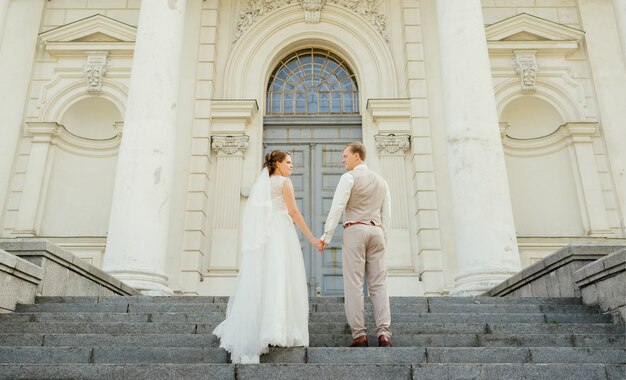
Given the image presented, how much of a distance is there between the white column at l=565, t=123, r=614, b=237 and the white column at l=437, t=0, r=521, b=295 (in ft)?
12.4

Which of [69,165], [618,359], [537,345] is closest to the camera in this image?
[618,359]

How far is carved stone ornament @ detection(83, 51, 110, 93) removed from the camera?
46.7 ft

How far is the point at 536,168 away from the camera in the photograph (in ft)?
46.0

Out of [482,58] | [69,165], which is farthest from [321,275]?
[69,165]

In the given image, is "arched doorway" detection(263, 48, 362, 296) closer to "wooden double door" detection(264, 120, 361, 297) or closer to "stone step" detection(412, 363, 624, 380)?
"wooden double door" detection(264, 120, 361, 297)

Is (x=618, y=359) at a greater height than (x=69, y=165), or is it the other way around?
(x=69, y=165)

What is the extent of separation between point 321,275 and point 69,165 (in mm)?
6482

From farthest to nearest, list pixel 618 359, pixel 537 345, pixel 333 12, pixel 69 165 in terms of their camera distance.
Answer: pixel 333 12
pixel 69 165
pixel 537 345
pixel 618 359

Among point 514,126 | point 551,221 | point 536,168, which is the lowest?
point 551,221

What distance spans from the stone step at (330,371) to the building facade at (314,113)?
7329mm

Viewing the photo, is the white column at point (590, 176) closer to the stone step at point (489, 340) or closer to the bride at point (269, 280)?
the stone step at point (489, 340)

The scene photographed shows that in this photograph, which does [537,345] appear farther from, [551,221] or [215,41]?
[215,41]

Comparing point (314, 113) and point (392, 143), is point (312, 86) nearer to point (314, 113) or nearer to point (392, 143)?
point (314, 113)

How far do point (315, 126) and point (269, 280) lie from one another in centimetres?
953
